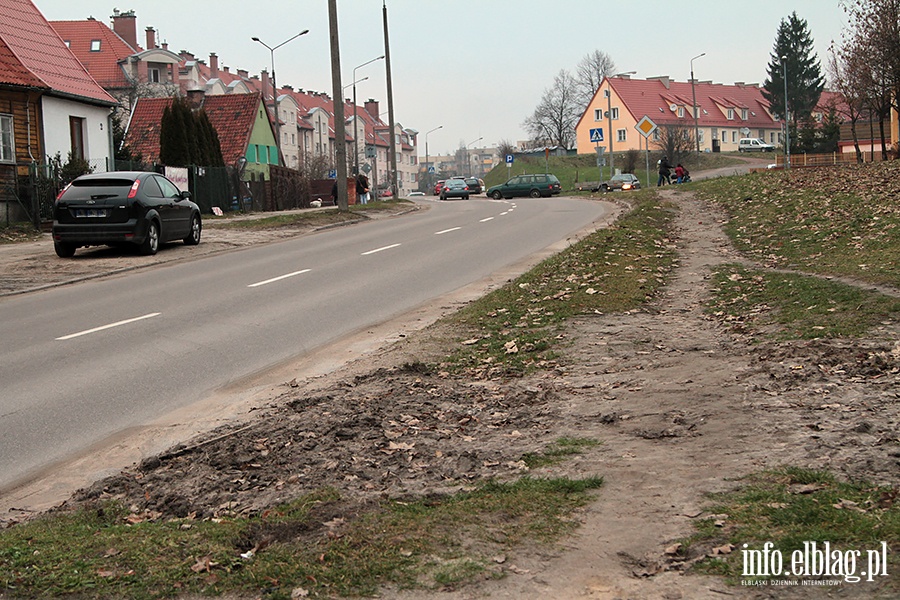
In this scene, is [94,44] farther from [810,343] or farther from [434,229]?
[810,343]

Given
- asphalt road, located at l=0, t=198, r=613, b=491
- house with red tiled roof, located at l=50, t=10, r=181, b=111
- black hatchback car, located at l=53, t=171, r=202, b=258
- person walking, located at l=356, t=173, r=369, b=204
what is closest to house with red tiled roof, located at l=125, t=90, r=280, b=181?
person walking, located at l=356, t=173, r=369, b=204

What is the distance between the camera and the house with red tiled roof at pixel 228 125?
59250 mm

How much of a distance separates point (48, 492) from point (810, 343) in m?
5.59

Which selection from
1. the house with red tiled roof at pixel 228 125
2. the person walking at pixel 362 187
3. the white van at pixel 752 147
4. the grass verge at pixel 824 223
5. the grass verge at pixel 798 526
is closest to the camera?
the grass verge at pixel 798 526

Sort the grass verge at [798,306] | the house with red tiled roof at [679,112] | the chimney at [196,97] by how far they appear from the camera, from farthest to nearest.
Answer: the house with red tiled roof at [679,112]
the chimney at [196,97]
the grass verge at [798,306]

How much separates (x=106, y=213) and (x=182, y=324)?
29.2 feet

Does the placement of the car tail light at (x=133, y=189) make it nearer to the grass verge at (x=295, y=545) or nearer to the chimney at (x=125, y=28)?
the grass verge at (x=295, y=545)

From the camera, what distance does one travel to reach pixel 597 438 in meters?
5.84

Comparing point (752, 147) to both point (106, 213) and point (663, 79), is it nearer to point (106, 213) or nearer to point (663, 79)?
point (663, 79)

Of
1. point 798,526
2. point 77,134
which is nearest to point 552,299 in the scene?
point 798,526

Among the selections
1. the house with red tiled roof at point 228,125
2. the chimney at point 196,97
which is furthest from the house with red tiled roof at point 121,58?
the chimney at point 196,97

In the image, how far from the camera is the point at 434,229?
27234mm

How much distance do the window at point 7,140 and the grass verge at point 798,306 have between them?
76.6 ft

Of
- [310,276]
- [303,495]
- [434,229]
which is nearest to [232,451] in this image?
[303,495]
